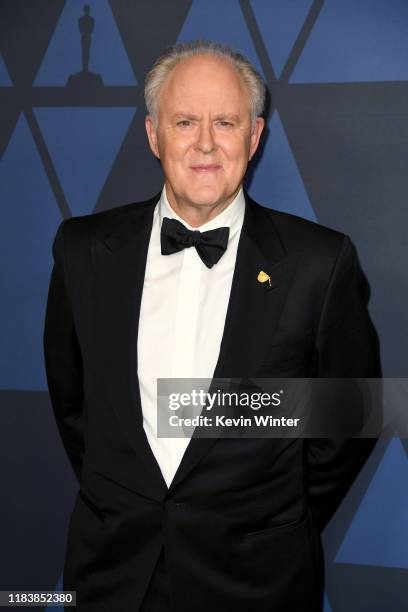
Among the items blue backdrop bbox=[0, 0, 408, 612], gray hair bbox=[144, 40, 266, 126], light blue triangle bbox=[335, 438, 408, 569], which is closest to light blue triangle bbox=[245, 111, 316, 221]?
blue backdrop bbox=[0, 0, 408, 612]

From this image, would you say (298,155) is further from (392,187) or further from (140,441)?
(140,441)

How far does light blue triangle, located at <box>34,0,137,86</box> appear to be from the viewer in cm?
274

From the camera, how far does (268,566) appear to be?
2230 millimetres

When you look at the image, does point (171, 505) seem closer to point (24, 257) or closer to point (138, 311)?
point (138, 311)

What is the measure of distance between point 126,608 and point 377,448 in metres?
1.06

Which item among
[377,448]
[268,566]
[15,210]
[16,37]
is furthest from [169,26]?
[268,566]

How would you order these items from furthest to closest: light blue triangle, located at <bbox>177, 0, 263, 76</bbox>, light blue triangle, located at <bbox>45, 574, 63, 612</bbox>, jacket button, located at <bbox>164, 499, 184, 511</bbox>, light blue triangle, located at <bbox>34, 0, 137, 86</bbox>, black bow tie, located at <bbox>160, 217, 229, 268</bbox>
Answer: light blue triangle, located at <bbox>45, 574, 63, 612</bbox>
light blue triangle, located at <bbox>34, 0, 137, 86</bbox>
light blue triangle, located at <bbox>177, 0, 263, 76</bbox>
black bow tie, located at <bbox>160, 217, 229, 268</bbox>
jacket button, located at <bbox>164, 499, 184, 511</bbox>

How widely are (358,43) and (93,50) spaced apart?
958 mm

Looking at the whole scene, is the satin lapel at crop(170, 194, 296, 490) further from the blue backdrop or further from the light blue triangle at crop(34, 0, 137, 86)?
the light blue triangle at crop(34, 0, 137, 86)

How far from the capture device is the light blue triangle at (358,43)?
8.23 feet

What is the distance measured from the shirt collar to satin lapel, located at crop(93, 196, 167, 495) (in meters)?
0.08

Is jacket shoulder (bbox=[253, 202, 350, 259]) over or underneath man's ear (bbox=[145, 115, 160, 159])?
underneath

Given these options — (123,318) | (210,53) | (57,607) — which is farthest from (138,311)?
(57,607)

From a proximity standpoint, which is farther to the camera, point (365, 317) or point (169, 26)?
point (169, 26)
